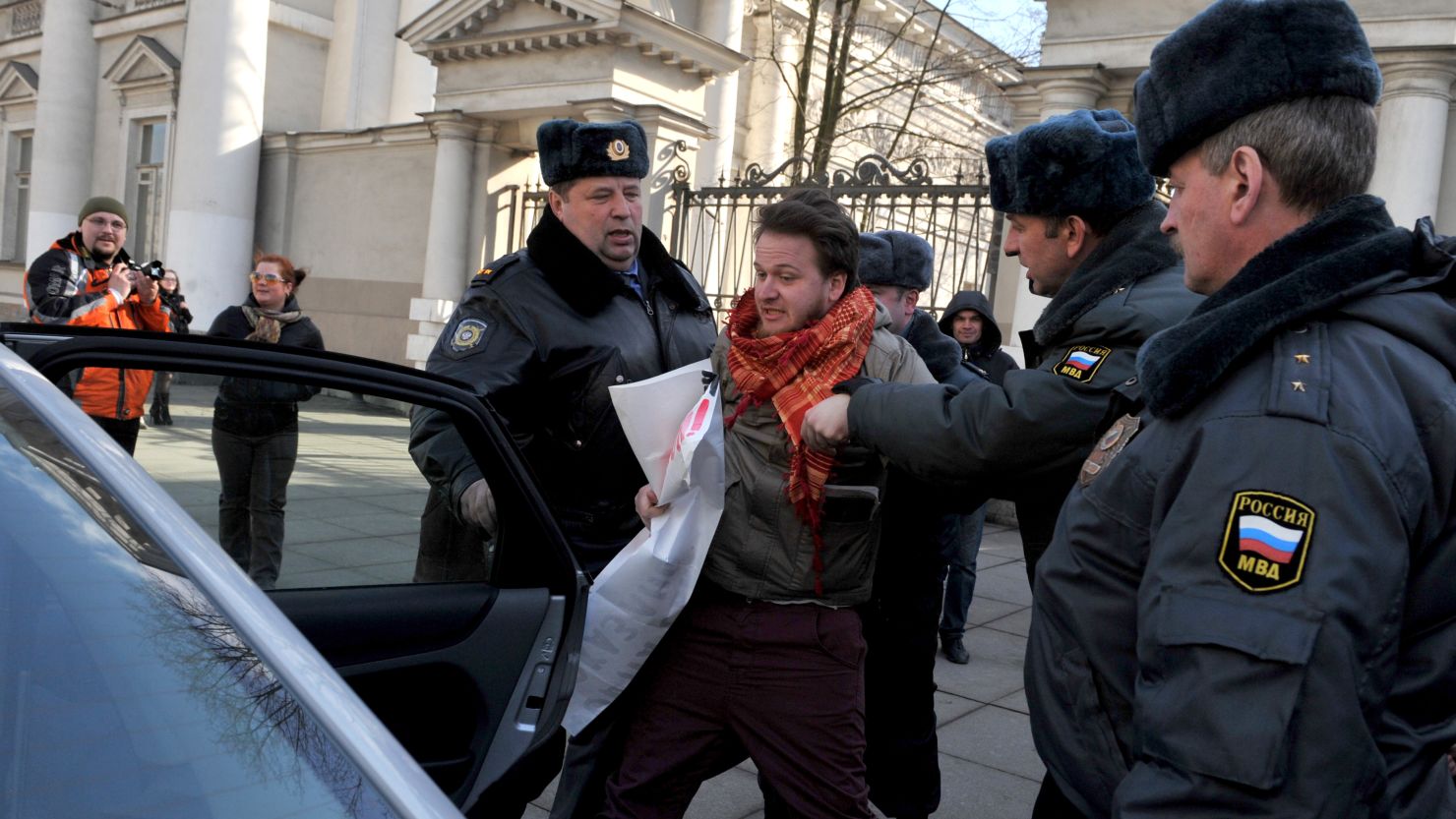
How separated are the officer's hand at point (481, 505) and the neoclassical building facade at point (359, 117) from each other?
25.8 ft

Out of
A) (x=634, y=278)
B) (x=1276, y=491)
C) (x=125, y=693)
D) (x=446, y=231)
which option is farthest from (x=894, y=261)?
(x=446, y=231)

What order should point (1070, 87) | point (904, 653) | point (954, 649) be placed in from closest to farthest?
point (904, 653) → point (954, 649) → point (1070, 87)

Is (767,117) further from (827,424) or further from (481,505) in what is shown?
(827,424)

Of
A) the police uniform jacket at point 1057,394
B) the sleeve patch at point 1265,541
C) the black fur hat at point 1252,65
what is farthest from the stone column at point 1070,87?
the sleeve patch at point 1265,541

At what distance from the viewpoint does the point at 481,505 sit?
7.93 feet

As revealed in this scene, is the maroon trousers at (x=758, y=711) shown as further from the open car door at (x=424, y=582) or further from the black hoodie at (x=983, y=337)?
the black hoodie at (x=983, y=337)

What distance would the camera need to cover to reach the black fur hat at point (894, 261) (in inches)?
170

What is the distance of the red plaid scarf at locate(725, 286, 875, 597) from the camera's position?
2295 millimetres

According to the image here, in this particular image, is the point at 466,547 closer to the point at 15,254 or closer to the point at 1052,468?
the point at 1052,468

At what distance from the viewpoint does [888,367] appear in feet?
8.16

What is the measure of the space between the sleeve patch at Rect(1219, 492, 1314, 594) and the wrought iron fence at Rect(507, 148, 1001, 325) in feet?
22.4

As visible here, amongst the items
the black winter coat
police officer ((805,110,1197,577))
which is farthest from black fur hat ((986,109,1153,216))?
the black winter coat

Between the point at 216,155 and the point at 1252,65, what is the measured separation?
15.5 m

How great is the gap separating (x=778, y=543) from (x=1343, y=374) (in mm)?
1335
